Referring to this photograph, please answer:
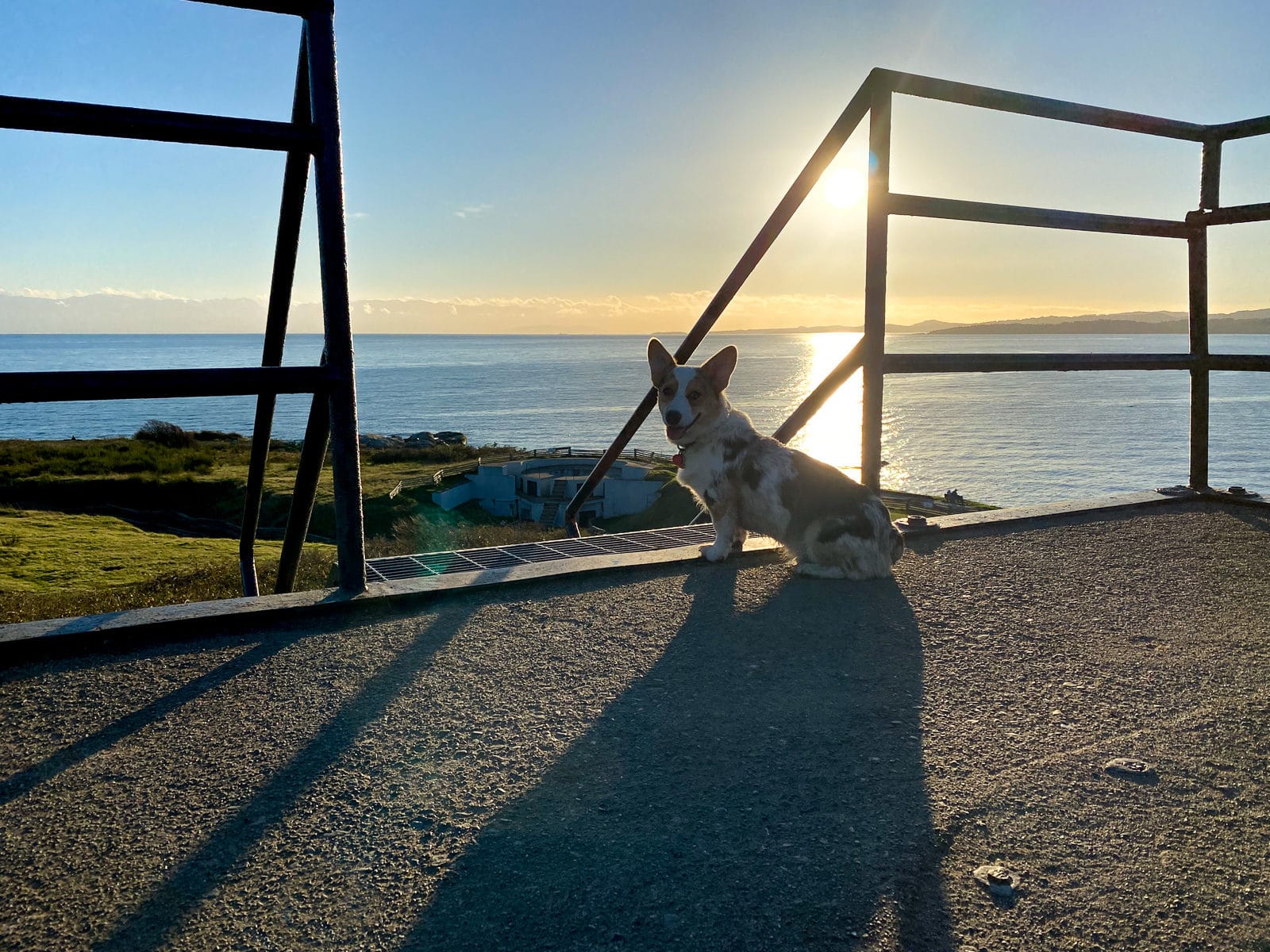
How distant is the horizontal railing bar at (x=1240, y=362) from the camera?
448 centimetres

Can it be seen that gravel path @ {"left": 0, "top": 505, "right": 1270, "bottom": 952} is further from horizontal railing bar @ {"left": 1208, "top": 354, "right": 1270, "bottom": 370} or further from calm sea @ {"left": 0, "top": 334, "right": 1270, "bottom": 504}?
calm sea @ {"left": 0, "top": 334, "right": 1270, "bottom": 504}

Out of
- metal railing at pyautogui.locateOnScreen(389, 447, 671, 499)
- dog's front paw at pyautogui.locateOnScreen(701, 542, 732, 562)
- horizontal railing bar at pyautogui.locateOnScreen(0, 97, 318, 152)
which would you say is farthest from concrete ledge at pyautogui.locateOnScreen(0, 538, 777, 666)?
metal railing at pyautogui.locateOnScreen(389, 447, 671, 499)

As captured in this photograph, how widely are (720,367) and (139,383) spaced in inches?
99.6

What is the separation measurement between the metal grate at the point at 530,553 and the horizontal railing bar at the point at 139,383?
1.99 meters

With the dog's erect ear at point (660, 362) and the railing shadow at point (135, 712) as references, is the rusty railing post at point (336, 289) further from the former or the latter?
the dog's erect ear at point (660, 362)

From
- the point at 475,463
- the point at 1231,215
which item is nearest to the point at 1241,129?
the point at 1231,215

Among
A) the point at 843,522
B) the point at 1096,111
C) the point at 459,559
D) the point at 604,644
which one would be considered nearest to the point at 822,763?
the point at 604,644

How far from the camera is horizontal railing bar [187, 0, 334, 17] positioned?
279 centimetres

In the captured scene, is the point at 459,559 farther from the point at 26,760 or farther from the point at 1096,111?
the point at 1096,111

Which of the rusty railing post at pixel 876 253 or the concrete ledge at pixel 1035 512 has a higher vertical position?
the rusty railing post at pixel 876 253

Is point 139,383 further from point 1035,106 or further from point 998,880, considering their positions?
point 1035,106

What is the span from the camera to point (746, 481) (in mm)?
4098

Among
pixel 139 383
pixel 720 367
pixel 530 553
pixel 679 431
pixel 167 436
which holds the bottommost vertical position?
pixel 167 436

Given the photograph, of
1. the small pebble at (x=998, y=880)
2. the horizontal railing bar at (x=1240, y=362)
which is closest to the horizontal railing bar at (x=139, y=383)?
the small pebble at (x=998, y=880)
